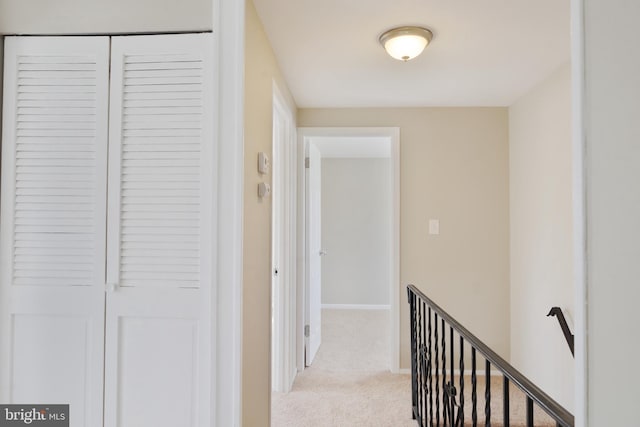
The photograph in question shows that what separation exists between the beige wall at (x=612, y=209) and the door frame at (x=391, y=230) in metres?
2.31

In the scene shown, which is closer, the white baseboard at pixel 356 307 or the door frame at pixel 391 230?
the door frame at pixel 391 230

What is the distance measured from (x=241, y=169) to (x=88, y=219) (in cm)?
62

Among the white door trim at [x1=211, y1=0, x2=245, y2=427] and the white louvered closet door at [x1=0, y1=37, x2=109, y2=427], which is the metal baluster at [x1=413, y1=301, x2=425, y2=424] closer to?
the white door trim at [x1=211, y1=0, x2=245, y2=427]

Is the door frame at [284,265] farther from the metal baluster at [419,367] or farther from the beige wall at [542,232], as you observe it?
the beige wall at [542,232]

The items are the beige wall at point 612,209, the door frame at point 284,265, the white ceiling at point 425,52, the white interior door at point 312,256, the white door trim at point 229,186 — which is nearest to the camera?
the beige wall at point 612,209

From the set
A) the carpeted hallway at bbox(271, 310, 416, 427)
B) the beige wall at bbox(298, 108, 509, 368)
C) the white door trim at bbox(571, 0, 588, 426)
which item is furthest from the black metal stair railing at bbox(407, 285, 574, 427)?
the beige wall at bbox(298, 108, 509, 368)

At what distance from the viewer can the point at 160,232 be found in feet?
4.82

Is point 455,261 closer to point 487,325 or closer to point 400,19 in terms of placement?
point 487,325

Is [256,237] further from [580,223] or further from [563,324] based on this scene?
[563,324]

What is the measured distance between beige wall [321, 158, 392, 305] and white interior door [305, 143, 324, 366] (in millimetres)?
1904

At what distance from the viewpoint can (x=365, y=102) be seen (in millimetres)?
3254

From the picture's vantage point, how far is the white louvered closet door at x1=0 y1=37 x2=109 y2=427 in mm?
1448

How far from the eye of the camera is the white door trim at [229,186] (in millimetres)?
1425

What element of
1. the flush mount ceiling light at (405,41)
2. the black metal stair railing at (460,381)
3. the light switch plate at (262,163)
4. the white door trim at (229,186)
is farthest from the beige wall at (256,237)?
the black metal stair railing at (460,381)
